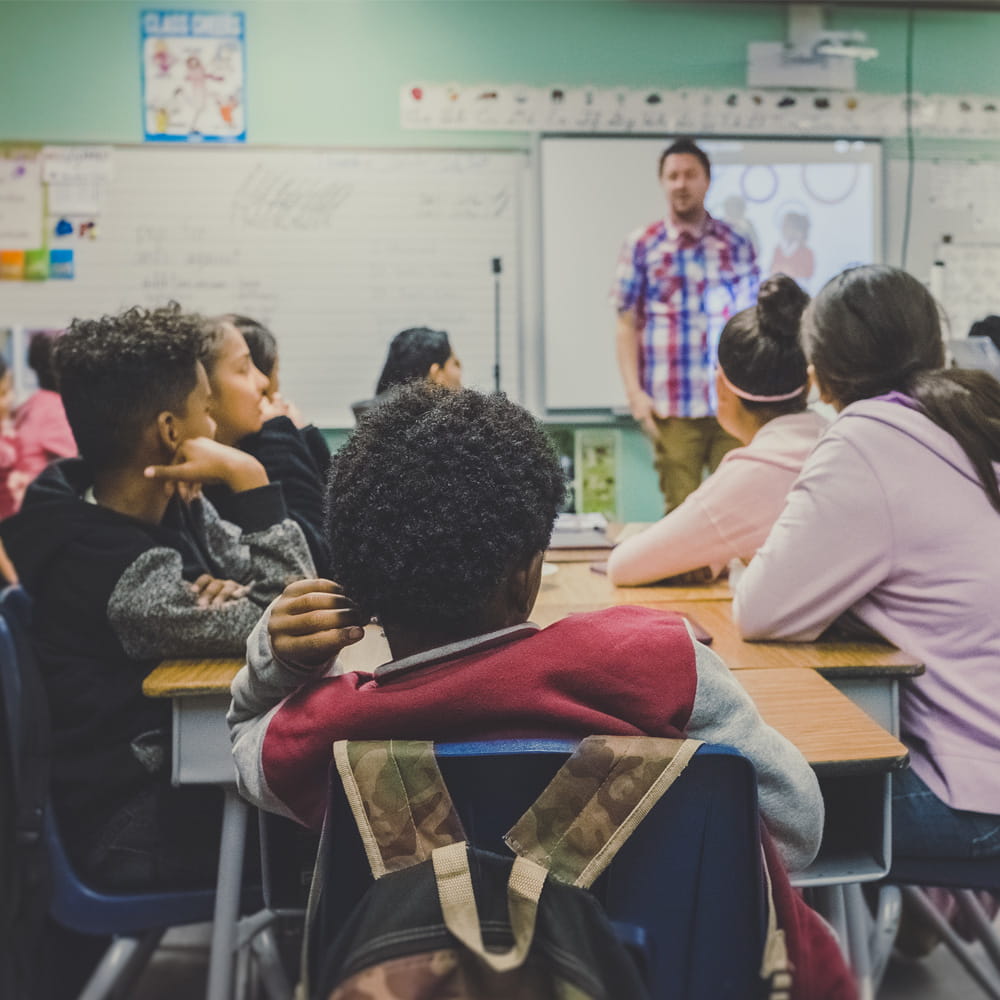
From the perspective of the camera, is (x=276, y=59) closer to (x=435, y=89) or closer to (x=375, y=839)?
(x=435, y=89)

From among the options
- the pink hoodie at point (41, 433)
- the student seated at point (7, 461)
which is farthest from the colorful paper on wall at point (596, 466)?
the student seated at point (7, 461)

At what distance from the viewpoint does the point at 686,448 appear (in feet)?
13.8

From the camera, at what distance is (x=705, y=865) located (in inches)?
32.3

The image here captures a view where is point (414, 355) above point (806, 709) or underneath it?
above

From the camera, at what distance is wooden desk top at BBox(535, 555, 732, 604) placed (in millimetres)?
1865

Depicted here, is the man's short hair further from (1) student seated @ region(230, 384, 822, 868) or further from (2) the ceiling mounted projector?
(1) student seated @ region(230, 384, 822, 868)

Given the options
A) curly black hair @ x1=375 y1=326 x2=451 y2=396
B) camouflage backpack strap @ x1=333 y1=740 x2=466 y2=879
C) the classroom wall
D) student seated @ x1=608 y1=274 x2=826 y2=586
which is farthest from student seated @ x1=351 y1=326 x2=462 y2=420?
camouflage backpack strap @ x1=333 y1=740 x2=466 y2=879

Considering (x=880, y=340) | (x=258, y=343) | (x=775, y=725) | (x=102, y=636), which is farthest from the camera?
(x=258, y=343)

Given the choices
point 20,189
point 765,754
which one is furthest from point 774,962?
point 20,189

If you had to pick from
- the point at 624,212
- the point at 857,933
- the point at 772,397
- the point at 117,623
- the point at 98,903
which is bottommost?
the point at 857,933

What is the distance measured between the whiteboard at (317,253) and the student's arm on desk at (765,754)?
11.4 feet

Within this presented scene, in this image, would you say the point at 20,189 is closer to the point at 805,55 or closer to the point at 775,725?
the point at 805,55

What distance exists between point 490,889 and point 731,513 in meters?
1.27

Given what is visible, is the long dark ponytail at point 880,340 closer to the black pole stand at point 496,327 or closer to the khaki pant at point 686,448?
the khaki pant at point 686,448
